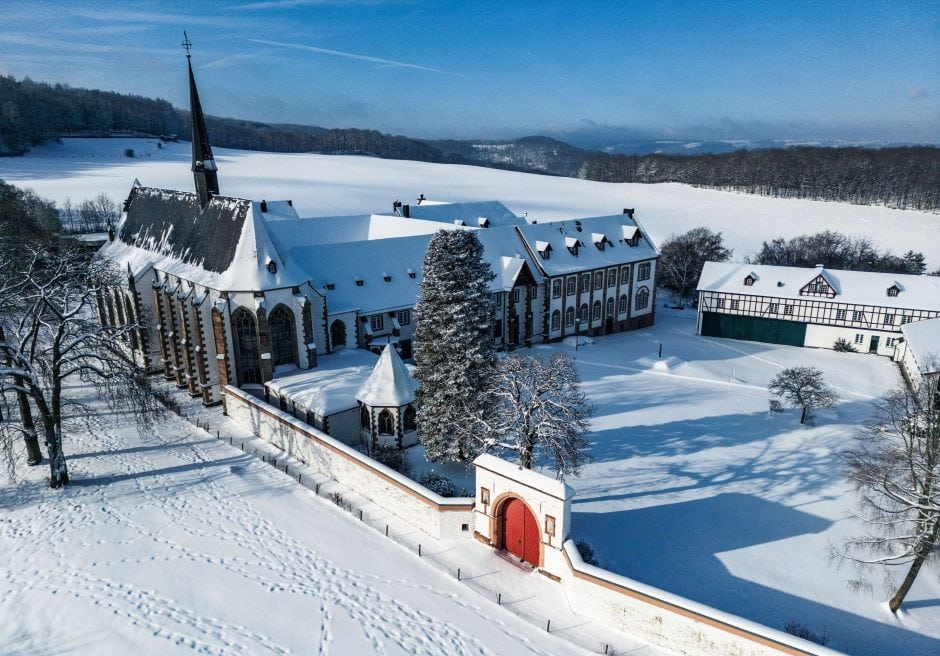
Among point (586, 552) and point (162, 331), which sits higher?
point (162, 331)

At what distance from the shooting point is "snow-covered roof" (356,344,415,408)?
29078 mm

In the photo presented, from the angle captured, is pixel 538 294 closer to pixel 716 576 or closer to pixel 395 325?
pixel 395 325

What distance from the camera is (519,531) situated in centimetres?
2119

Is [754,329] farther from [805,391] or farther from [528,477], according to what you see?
[528,477]

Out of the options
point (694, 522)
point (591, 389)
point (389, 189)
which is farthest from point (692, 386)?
point (389, 189)

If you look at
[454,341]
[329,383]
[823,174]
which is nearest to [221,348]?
[329,383]

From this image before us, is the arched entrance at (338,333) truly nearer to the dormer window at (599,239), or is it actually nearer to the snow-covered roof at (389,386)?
the snow-covered roof at (389,386)

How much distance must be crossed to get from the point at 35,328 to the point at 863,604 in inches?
1317

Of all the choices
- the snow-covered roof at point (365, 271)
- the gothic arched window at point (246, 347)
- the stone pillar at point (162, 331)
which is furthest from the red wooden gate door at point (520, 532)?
the stone pillar at point (162, 331)

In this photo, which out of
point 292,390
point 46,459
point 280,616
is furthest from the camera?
point 292,390

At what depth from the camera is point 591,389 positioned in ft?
128

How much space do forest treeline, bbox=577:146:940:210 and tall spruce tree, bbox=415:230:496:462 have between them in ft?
409

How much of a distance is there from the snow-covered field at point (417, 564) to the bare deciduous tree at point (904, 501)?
971 millimetres

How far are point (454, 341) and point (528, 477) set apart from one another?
25.6 feet
